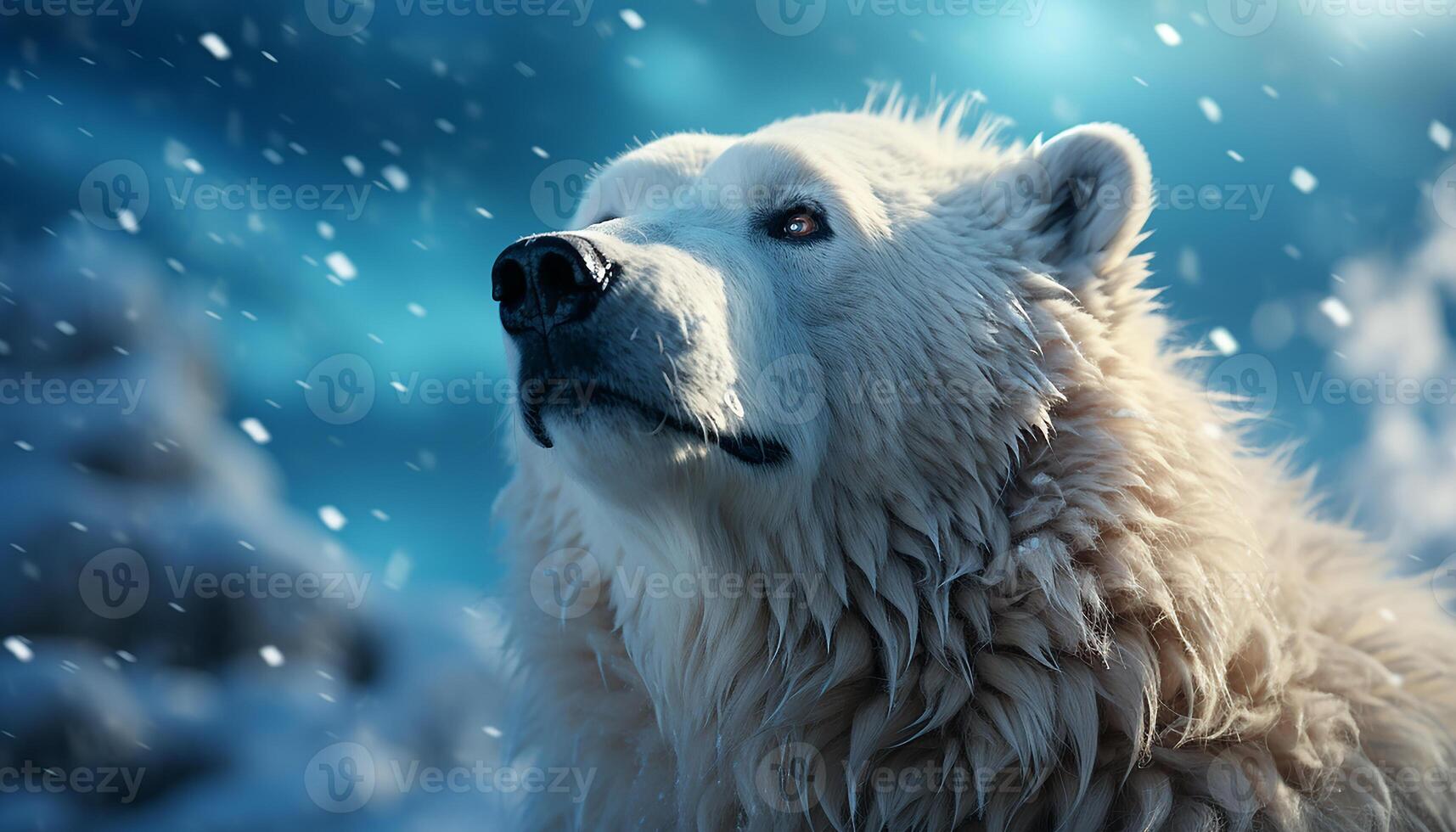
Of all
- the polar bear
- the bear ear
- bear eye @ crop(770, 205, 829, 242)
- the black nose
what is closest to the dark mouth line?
the polar bear

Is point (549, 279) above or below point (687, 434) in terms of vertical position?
above

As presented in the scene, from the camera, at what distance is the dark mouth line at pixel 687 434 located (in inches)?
78.2

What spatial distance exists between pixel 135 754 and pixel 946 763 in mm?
8534

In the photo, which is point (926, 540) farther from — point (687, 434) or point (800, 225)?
point (800, 225)

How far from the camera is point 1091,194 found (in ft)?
8.60

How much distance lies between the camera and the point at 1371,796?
1973 millimetres

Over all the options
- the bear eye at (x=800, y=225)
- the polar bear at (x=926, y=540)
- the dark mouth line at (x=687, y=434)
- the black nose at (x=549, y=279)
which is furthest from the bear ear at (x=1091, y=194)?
the black nose at (x=549, y=279)

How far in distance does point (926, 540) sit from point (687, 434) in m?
0.74

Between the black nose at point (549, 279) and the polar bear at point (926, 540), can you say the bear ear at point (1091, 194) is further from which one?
the black nose at point (549, 279)

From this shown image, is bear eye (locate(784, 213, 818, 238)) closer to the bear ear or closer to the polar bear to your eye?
the polar bear

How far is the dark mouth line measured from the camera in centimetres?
199

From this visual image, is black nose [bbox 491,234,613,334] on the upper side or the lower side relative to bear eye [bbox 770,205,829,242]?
lower

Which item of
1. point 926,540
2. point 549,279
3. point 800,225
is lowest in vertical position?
point 926,540

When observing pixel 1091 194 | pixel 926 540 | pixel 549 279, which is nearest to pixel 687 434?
pixel 549 279
